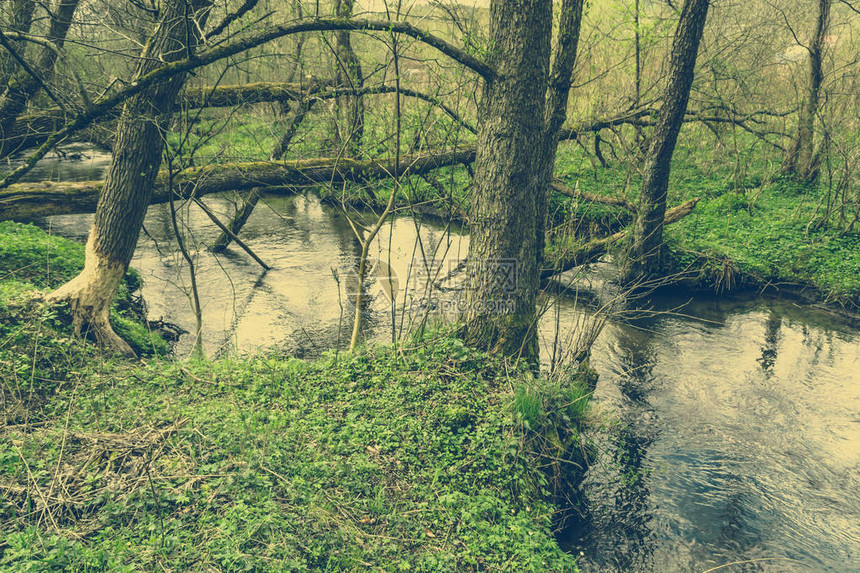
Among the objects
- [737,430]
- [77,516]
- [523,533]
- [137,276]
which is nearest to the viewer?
[77,516]

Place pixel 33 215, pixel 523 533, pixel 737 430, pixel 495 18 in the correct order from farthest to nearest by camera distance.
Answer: pixel 33 215, pixel 737 430, pixel 495 18, pixel 523 533

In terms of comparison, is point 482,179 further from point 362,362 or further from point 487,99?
point 362,362

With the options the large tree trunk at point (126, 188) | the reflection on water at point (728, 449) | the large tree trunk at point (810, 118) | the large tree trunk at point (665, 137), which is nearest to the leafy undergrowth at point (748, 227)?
the large tree trunk at point (810, 118)

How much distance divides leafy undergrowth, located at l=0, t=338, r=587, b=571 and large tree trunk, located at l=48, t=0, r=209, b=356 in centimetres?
146

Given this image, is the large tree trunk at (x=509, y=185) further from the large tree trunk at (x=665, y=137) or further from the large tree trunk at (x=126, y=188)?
the large tree trunk at (x=665, y=137)

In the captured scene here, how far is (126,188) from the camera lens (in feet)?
25.0

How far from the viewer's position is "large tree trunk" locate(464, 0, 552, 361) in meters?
6.38

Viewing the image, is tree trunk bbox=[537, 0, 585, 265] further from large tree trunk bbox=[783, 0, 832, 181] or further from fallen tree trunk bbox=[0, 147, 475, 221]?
large tree trunk bbox=[783, 0, 832, 181]

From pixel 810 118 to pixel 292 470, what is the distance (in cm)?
1323

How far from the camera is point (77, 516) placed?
4.33m

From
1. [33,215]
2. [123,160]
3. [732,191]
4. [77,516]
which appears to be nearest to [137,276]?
[33,215]

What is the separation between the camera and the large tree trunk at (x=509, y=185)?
6.38 metres

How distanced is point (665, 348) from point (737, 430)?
7.51ft

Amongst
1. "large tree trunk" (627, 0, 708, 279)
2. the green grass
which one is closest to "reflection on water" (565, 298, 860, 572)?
"large tree trunk" (627, 0, 708, 279)
